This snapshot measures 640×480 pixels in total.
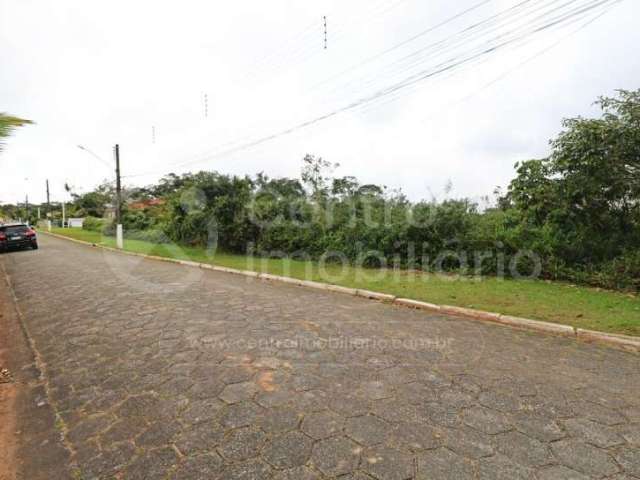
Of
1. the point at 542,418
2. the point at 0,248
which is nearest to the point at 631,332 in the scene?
the point at 542,418

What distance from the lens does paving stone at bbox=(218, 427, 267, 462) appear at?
88.8 inches

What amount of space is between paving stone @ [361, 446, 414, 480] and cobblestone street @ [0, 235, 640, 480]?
0.4 inches

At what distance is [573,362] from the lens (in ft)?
12.5

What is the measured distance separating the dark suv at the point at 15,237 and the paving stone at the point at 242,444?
746 inches

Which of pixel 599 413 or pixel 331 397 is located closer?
pixel 599 413

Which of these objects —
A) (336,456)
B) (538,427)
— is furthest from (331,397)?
(538,427)

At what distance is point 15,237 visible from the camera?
618 inches

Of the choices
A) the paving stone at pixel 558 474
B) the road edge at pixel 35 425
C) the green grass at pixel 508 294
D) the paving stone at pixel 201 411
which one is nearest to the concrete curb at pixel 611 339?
the green grass at pixel 508 294

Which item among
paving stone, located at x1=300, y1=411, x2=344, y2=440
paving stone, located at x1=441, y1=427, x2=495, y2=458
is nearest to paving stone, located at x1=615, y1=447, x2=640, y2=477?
paving stone, located at x1=441, y1=427, x2=495, y2=458

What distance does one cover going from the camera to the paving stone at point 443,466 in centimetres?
207

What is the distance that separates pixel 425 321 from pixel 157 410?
396 cm

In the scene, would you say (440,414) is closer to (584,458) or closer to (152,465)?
(584,458)

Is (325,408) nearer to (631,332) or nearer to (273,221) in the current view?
(631,332)

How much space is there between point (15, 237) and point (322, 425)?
1937 cm
